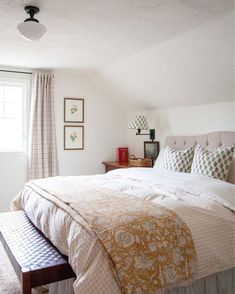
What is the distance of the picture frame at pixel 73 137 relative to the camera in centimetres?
466

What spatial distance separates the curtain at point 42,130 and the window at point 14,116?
17 cm

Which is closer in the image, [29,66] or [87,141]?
[29,66]

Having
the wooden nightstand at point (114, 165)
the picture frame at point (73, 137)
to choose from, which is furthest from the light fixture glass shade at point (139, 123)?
the picture frame at point (73, 137)

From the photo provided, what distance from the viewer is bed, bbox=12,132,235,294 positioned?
157 cm

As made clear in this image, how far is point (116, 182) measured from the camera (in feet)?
9.58

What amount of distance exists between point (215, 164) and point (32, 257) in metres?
1.79

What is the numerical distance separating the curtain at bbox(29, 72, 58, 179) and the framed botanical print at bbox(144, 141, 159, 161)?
1403mm

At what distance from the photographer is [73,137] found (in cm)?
472

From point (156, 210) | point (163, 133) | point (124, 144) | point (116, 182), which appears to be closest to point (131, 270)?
point (156, 210)

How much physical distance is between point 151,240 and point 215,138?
2037 mm

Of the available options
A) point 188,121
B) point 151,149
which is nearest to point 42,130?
point 151,149

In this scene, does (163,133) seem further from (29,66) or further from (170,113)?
(29,66)

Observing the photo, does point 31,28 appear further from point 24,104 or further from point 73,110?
point 73,110

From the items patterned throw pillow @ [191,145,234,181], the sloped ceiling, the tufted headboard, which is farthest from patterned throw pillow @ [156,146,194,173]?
the sloped ceiling
